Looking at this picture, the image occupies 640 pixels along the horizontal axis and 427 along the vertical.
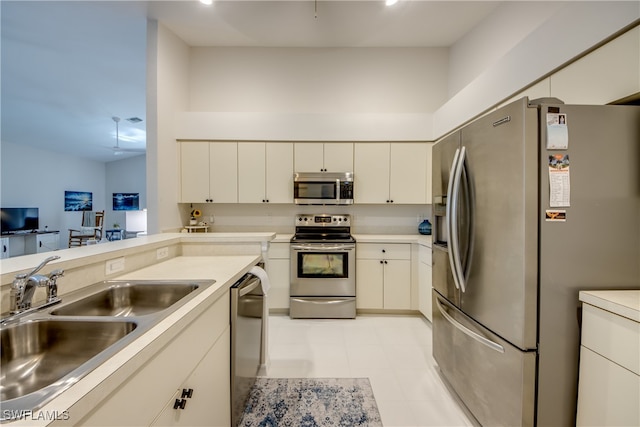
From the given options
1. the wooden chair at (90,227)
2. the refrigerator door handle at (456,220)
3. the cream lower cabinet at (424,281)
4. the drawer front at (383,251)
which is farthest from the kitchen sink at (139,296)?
the wooden chair at (90,227)

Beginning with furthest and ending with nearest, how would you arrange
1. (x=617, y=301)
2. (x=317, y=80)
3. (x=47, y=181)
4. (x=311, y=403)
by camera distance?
(x=47, y=181) → (x=317, y=80) → (x=311, y=403) → (x=617, y=301)

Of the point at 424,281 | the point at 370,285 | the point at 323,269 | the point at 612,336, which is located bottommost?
the point at 370,285

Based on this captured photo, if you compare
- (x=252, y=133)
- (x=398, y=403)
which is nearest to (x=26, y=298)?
(x=398, y=403)

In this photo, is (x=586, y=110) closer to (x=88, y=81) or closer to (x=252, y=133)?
(x=252, y=133)

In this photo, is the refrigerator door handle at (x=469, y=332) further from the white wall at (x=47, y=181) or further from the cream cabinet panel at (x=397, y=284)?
the white wall at (x=47, y=181)

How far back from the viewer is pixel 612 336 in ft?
3.34

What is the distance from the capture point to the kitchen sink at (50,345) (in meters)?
0.79

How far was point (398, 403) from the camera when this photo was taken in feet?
5.66

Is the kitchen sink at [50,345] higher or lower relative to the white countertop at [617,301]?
lower

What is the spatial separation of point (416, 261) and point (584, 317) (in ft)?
6.24

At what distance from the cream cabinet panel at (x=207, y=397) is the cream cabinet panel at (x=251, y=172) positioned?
217cm

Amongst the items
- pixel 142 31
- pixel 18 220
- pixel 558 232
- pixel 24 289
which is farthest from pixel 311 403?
pixel 18 220

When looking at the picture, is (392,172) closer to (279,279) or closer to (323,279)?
(323,279)

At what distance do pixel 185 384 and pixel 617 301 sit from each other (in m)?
1.70
